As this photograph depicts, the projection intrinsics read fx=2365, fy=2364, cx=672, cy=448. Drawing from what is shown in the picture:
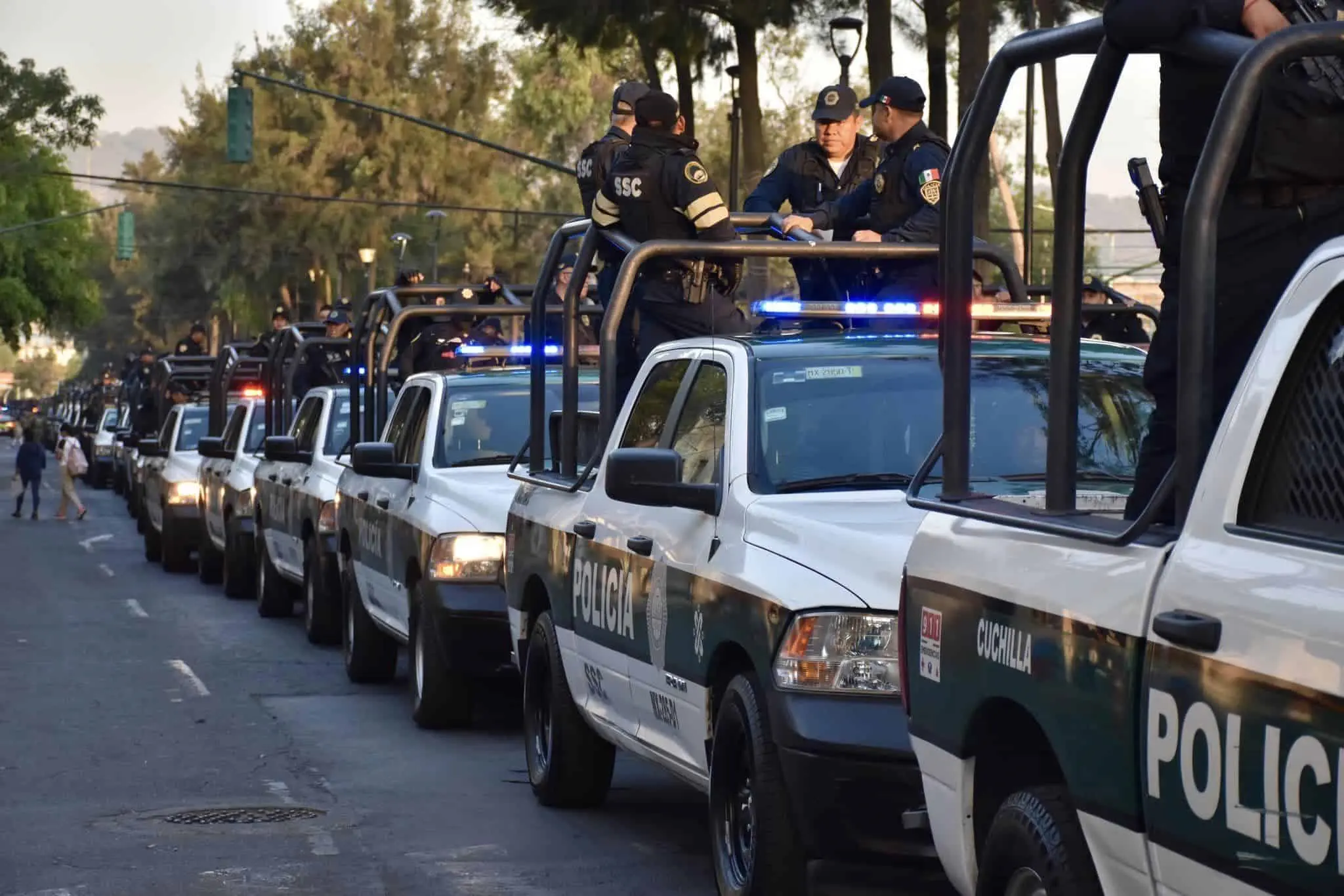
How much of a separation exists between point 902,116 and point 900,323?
936mm

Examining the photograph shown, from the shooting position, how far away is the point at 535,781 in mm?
9148

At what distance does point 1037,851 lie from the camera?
4.34 m

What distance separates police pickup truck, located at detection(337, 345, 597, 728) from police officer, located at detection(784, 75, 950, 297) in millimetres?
2223

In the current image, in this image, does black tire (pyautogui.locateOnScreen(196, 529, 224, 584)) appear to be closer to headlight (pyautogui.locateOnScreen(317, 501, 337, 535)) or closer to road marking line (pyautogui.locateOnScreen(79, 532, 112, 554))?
road marking line (pyautogui.locateOnScreen(79, 532, 112, 554))

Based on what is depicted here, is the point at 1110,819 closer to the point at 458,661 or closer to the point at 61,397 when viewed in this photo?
the point at 458,661

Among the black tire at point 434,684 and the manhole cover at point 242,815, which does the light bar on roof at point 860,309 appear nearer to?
the manhole cover at point 242,815

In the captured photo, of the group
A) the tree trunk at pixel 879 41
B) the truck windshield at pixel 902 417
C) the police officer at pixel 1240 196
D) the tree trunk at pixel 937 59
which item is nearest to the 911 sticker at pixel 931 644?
the police officer at pixel 1240 196

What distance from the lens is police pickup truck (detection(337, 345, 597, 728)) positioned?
→ 36.1ft

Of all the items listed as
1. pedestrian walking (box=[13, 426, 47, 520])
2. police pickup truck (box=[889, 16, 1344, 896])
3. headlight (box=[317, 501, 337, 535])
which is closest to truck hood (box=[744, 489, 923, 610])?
police pickup truck (box=[889, 16, 1344, 896])

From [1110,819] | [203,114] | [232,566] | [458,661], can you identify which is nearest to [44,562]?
[232,566]

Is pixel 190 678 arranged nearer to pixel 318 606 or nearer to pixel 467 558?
pixel 318 606

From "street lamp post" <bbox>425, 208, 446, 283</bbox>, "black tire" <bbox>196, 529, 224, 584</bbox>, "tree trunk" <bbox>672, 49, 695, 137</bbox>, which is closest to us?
"black tire" <bbox>196, 529, 224, 584</bbox>

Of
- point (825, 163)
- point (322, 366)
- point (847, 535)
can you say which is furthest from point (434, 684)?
point (322, 366)

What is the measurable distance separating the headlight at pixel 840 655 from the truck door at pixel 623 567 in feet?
3.55
